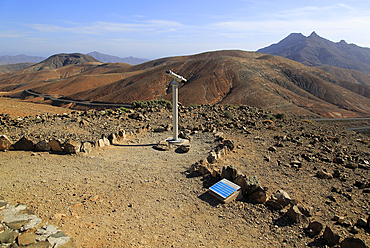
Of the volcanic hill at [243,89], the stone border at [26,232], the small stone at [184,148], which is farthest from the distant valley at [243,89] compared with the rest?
the stone border at [26,232]

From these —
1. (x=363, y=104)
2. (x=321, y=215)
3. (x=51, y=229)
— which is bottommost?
(x=363, y=104)

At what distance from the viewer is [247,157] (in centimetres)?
910

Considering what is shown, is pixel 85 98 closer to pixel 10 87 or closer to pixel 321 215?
pixel 10 87

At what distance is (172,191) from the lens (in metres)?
6.49

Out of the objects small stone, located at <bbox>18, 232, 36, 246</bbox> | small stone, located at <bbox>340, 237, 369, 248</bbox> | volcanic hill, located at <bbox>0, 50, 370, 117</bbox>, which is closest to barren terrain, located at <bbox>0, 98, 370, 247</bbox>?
small stone, located at <bbox>340, 237, 369, 248</bbox>

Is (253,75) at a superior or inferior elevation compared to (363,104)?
superior

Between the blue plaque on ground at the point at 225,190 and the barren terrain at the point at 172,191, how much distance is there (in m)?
0.19

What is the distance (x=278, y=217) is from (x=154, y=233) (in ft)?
9.54

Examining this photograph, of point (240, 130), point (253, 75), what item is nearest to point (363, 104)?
point (253, 75)

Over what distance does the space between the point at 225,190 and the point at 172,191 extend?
1.52m

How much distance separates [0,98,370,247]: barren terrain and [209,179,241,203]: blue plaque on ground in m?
0.19

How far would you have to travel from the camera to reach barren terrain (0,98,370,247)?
4789mm

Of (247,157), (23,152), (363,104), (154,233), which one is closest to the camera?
(154,233)

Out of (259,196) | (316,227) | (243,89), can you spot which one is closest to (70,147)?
(259,196)
